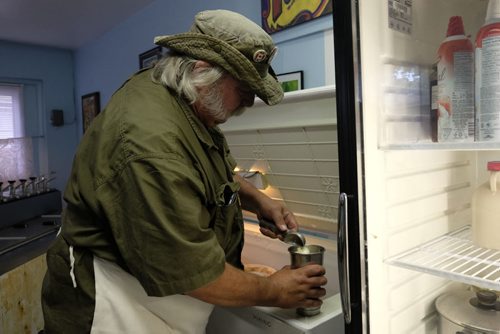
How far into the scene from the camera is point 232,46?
110cm

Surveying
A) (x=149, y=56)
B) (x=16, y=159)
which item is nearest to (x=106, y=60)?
(x=149, y=56)

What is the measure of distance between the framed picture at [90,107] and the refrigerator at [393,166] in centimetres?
A: 359

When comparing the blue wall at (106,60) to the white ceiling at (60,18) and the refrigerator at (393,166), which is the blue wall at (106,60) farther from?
the refrigerator at (393,166)

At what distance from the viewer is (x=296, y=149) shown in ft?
5.32

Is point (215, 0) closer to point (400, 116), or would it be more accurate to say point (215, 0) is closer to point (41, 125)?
point (400, 116)

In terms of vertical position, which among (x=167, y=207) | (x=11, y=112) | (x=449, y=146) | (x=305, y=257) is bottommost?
(x=305, y=257)

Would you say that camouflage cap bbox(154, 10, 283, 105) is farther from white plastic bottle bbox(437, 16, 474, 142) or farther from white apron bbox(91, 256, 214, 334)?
white apron bbox(91, 256, 214, 334)

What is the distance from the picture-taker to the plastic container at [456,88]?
870 mm

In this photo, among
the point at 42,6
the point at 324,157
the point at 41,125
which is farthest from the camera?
the point at 41,125

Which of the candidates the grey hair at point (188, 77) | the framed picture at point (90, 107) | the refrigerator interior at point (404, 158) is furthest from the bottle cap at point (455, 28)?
the framed picture at point (90, 107)

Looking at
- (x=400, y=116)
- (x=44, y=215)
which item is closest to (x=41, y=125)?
(x=44, y=215)

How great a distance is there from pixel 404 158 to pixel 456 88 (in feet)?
0.70

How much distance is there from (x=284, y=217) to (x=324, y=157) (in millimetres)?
287

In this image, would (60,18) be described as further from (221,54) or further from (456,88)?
(456,88)
